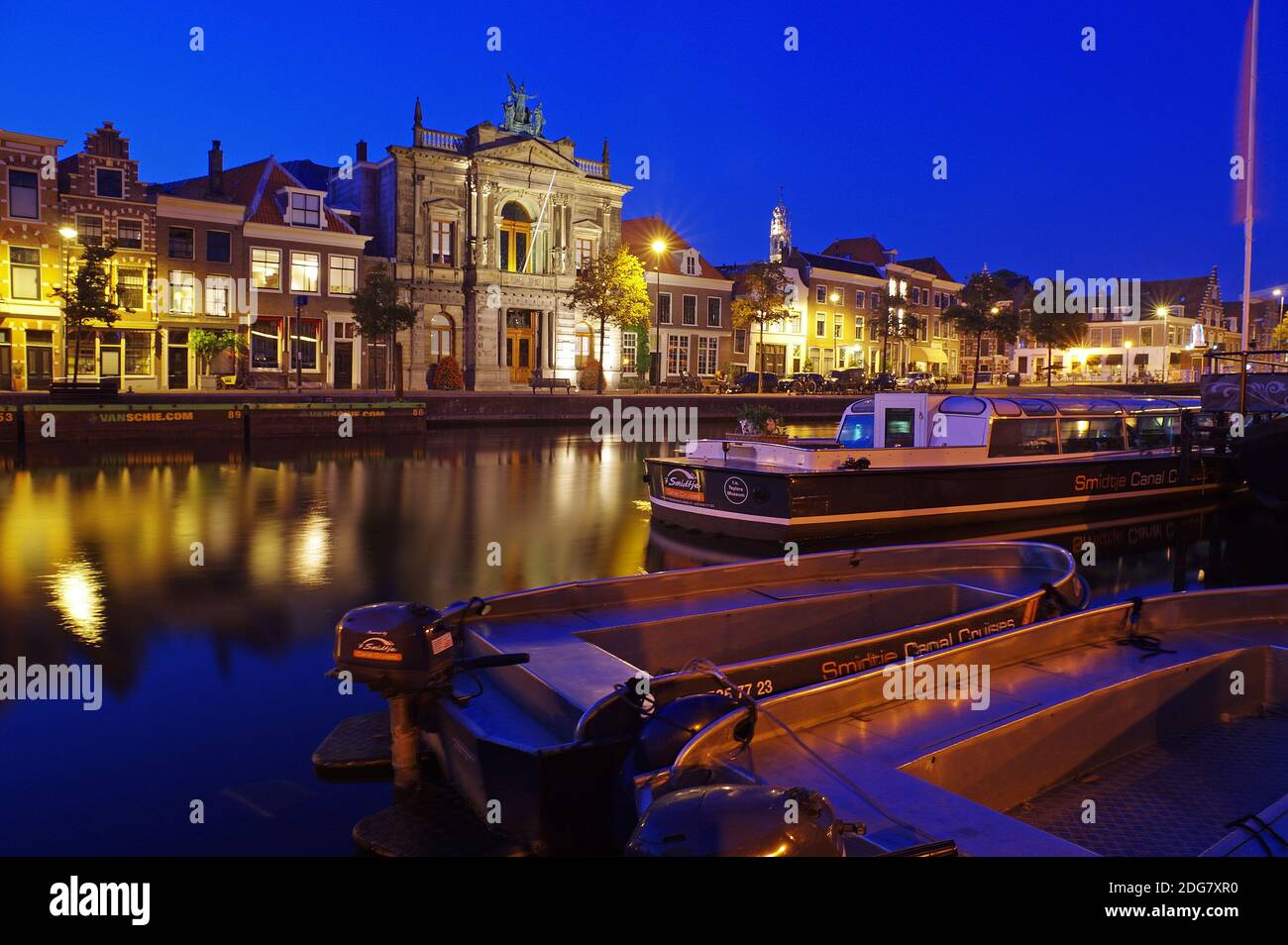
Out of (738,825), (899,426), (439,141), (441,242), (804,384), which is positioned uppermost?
(439,141)

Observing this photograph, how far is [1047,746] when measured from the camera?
252 inches

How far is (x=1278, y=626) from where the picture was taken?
8930 millimetres

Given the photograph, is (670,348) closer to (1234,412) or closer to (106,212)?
(106,212)

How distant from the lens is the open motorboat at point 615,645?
5203 mm

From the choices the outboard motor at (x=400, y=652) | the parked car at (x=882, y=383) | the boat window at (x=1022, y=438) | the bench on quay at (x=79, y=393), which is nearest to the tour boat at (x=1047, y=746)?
the outboard motor at (x=400, y=652)

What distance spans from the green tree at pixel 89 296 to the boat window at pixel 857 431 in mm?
30269

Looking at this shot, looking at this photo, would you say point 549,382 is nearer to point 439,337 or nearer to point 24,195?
point 439,337

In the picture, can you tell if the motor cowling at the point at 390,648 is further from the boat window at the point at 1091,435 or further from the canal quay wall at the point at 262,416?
the canal quay wall at the point at 262,416

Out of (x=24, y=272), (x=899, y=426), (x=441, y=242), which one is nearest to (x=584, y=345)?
(x=441, y=242)

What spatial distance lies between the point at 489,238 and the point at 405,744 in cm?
5099

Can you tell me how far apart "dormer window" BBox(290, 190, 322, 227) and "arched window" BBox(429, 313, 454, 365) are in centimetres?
788

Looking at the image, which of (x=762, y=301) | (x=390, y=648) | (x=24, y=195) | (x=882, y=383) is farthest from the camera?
(x=882, y=383)

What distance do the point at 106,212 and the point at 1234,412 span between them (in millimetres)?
43133
